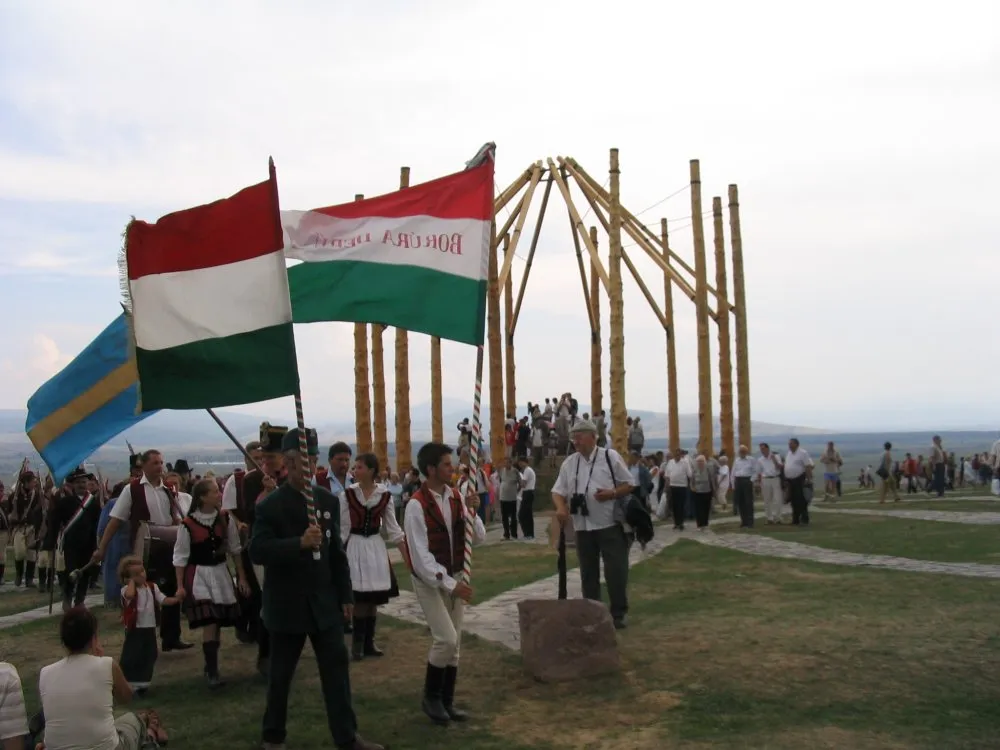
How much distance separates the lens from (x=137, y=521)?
1033cm

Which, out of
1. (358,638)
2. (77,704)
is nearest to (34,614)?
(358,638)

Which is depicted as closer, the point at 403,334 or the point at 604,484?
the point at 604,484

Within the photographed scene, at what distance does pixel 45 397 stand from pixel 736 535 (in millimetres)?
13135

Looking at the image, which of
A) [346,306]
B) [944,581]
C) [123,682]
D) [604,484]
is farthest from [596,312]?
[123,682]

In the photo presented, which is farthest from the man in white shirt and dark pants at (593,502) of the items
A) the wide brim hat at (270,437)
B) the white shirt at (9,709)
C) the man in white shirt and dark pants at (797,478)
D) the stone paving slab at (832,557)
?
the man in white shirt and dark pants at (797,478)

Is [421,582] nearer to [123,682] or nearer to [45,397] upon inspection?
[123,682]

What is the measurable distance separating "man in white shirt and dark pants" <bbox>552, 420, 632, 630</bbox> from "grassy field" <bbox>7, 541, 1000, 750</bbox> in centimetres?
65

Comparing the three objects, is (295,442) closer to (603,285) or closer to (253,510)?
(253,510)

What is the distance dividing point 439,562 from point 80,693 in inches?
98.4

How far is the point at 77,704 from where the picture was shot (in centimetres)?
547

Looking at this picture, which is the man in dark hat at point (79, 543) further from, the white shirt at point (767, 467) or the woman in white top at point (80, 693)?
the white shirt at point (767, 467)

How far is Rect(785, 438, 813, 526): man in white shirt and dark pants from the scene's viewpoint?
2017 cm

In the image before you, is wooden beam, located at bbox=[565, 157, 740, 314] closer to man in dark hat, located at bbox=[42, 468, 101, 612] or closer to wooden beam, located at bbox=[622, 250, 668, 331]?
wooden beam, located at bbox=[622, 250, 668, 331]

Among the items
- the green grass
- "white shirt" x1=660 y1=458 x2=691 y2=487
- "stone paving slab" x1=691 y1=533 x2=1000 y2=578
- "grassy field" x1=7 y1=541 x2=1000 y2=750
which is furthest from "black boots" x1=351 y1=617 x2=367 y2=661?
"white shirt" x1=660 y1=458 x2=691 y2=487
